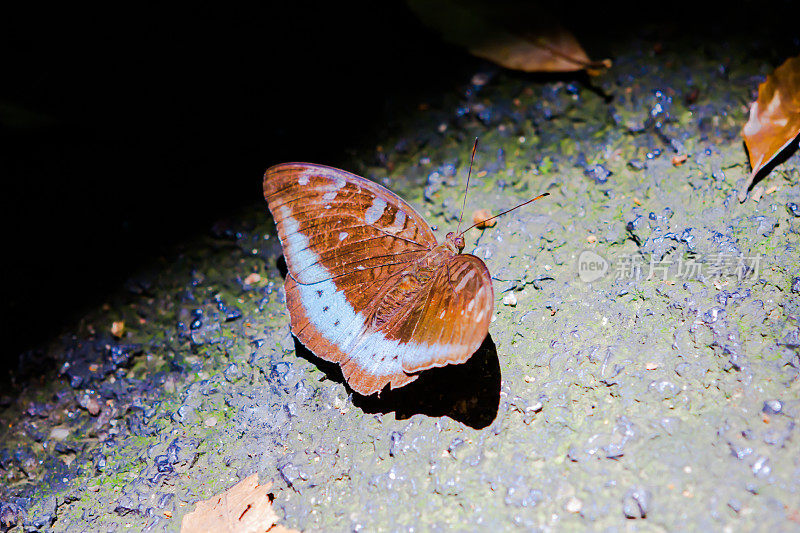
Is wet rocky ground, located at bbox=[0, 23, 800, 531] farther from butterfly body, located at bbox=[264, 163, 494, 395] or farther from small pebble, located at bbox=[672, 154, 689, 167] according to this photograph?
butterfly body, located at bbox=[264, 163, 494, 395]

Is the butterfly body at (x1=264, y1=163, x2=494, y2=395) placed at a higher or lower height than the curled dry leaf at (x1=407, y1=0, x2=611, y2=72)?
lower

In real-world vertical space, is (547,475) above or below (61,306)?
below

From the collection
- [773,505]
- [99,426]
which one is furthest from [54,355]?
[773,505]

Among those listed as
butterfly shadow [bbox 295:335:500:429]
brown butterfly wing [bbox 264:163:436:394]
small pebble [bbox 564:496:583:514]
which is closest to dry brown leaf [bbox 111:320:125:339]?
brown butterfly wing [bbox 264:163:436:394]

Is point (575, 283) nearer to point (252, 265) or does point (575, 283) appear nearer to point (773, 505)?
point (773, 505)

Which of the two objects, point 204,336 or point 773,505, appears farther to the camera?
point 204,336

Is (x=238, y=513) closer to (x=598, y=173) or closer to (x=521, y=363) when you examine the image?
(x=521, y=363)

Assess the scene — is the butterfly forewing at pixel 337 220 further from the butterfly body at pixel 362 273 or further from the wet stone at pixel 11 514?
the wet stone at pixel 11 514
